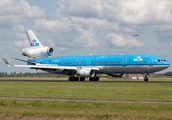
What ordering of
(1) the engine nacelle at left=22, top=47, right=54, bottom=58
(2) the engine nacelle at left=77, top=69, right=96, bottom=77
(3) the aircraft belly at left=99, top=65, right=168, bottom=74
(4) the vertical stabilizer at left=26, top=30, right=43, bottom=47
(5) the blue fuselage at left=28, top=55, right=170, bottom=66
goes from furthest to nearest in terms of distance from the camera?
(4) the vertical stabilizer at left=26, top=30, right=43, bottom=47 < (1) the engine nacelle at left=22, top=47, right=54, bottom=58 < (2) the engine nacelle at left=77, top=69, right=96, bottom=77 < (5) the blue fuselage at left=28, top=55, right=170, bottom=66 < (3) the aircraft belly at left=99, top=65, right=168, bottom=74

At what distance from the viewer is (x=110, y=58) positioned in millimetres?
63156

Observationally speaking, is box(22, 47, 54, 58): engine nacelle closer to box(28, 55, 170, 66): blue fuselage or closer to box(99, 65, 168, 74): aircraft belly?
box(28, 55, 170, 66): blue fuselage

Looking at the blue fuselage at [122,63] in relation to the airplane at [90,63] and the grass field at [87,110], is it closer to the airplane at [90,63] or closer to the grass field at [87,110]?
the airplane at [90,63]

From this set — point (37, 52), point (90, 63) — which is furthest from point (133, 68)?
point (37, 52)

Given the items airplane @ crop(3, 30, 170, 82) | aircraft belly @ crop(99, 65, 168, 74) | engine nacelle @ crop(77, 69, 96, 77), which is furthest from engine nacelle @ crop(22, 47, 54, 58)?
aircraft belly @ crop(99, 65, 168, 74)

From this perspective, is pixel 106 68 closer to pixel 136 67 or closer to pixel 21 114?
pixel 136 67

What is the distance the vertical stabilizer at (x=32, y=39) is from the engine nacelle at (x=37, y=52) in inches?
43.2

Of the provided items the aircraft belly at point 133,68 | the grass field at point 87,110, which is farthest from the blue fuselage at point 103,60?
the grass field at point 87,110

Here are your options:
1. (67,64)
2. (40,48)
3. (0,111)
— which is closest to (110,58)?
(67,64)

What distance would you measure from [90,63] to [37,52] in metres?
17.7

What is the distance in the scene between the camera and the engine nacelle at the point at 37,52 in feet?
247

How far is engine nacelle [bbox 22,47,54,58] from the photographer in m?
75.4

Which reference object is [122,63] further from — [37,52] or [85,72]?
[37,52]

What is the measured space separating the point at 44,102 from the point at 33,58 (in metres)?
56.5
